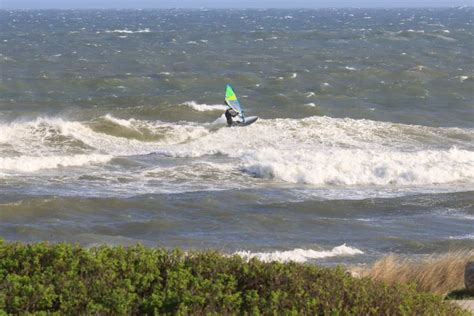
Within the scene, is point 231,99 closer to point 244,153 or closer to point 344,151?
point 244,153

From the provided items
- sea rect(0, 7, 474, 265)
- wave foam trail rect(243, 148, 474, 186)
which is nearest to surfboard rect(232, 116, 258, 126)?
sea rect(0, 7, 474, 265)

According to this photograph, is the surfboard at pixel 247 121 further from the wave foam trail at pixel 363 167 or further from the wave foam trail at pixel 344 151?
the wave foam trail at pixel 363 167

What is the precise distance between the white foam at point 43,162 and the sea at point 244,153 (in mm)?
57

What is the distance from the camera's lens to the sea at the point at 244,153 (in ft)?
58.7

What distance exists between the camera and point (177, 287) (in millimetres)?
7160

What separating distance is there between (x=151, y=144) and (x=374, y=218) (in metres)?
12.2

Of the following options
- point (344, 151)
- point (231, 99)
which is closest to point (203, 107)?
point (231, 99)

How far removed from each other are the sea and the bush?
11.7ft

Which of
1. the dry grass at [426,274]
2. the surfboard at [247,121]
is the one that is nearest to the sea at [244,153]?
the surfboard at [247,121]

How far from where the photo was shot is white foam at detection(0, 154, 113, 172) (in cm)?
2450

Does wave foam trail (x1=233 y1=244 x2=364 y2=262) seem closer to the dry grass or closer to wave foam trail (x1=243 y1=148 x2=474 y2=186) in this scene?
the dry grass

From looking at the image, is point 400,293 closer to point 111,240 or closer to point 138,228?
point 111,240

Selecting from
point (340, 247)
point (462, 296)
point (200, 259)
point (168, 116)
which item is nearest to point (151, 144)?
point (168, 116)

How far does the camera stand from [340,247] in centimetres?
1593
